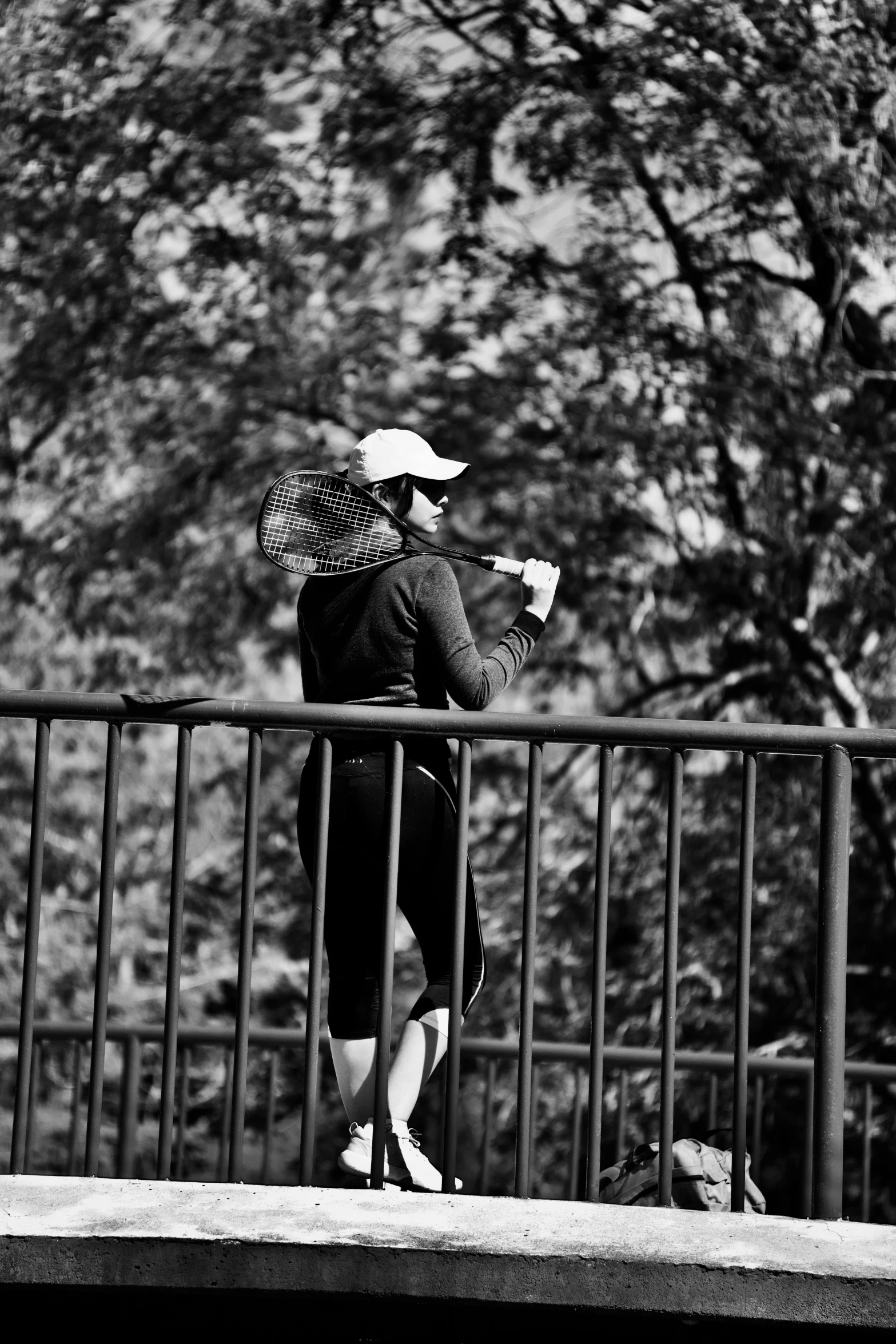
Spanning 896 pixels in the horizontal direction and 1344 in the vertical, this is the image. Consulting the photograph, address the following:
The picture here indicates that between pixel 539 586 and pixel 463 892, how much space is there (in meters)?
0.74

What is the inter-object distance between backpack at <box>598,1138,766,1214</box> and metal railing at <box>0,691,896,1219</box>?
541mm

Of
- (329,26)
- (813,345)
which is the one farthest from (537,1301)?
(329,26)

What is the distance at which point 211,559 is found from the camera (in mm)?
10570

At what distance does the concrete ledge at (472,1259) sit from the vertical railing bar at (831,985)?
15 centimetres

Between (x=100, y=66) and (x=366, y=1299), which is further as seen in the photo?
(x=100, y=66)

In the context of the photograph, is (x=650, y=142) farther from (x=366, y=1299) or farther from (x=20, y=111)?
(x=366, y=1299)

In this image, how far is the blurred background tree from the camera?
9.03 m

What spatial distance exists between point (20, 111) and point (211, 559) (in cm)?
286

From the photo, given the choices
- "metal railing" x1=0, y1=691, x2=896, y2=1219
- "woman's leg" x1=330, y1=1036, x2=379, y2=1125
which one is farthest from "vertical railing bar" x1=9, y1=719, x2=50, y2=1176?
"woman's leg" x1=330, y1=1036, x2=379, y2=1125

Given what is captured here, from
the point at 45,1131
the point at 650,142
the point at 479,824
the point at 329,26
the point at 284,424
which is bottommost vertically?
the point at 45,1131

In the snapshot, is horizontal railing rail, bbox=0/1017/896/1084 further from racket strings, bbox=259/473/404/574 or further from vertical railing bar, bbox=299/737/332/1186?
racket strings, bbox=259/473/404/574

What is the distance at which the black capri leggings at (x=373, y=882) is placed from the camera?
391cm

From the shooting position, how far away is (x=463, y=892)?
3.79 meters

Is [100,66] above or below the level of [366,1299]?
above
